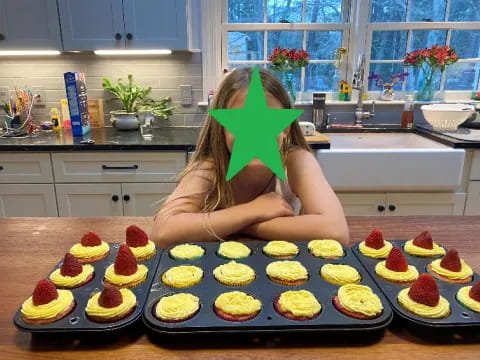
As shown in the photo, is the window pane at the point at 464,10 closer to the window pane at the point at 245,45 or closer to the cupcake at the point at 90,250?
the window pane at the point at 245,45

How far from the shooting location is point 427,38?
2766 mm

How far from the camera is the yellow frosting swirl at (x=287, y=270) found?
0.70 metres

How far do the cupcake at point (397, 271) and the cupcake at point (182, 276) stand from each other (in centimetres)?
34

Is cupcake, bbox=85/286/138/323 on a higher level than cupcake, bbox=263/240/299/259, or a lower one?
higher

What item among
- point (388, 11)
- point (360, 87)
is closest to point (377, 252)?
point (360, 87)

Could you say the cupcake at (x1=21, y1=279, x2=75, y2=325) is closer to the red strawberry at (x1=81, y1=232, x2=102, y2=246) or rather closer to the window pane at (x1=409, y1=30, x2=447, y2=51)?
the red strawberry at (x1=81, y1=232, x2=102, y2=246)

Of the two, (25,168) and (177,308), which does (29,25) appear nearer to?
(25,168)

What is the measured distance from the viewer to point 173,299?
0.62m

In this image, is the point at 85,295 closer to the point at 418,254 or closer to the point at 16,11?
the point at 418,254

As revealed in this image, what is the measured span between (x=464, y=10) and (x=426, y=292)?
282 centimetres

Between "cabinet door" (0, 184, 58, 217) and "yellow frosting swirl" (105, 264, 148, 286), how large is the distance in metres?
1.75

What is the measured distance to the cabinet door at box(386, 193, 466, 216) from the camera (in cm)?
215

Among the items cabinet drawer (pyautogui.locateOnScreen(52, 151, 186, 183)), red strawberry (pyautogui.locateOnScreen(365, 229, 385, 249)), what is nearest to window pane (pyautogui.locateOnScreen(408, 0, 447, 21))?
cabinet drawer (pyautogui.locateOnScreen(52, 151, 186, 183))

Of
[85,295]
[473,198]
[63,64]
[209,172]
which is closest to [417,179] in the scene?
[473,198]
